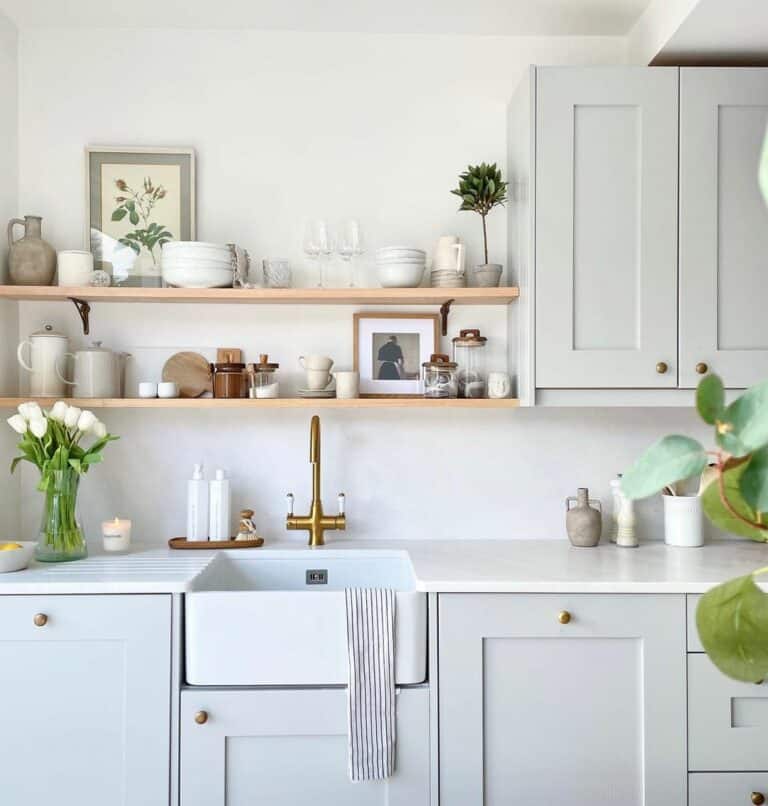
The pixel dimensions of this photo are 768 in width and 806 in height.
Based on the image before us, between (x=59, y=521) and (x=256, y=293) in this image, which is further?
(x=256, y=293)

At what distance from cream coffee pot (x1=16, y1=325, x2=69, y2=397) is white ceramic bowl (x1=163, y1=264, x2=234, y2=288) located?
0.41 metres

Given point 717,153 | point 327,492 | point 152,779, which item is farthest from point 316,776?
point 717,153

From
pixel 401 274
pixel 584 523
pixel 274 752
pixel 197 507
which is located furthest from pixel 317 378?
pixel 274 752

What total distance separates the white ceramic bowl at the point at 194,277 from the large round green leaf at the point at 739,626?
2263 millimetres

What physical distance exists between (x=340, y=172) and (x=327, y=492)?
1.04 metres

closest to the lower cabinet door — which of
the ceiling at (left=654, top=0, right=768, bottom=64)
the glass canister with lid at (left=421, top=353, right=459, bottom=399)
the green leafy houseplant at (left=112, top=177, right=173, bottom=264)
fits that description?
the glass canister with lid at (left=421, top=353, right=459, bottom=399)

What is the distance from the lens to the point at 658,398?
235 centimetres

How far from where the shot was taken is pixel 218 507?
2.54 metres

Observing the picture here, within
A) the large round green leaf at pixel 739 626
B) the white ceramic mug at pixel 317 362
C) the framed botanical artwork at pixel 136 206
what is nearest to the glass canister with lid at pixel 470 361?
the white ceramic mug at pixel 317 362

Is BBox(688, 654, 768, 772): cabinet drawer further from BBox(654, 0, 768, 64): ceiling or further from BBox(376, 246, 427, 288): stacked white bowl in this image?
BBox(654, 0, 768, 64): ceiling

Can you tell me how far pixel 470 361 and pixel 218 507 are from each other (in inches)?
36.2

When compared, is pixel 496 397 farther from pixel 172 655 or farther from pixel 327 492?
pixel 172 655

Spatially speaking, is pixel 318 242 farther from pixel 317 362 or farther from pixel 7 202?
pixel 7 202

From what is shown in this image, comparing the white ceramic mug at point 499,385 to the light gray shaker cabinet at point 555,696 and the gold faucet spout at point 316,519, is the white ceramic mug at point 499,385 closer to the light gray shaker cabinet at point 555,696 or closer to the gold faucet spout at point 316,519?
the gold faucet spout at point 316,519
